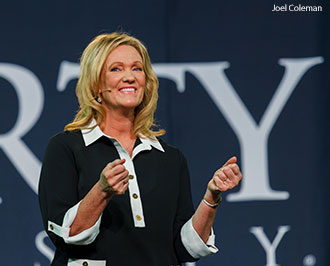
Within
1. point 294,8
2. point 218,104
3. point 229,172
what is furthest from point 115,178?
point 294,8

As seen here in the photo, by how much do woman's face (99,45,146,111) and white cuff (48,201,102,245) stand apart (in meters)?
0.34

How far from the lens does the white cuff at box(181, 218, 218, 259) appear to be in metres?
1.63

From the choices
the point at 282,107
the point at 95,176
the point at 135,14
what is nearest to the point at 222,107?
the point at 282,107

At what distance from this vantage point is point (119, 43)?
5.61 feet

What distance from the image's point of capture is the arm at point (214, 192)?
151 cm

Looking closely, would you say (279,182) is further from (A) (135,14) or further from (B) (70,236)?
(B) (70,236)

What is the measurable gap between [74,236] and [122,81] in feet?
1.49

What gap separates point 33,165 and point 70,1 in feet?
2.63

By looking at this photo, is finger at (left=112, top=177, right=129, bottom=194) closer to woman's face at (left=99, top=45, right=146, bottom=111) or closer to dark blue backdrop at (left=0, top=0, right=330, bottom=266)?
woman's face at (left=99, top=45, right=146, bottom=111)

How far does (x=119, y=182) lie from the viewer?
1.37 m

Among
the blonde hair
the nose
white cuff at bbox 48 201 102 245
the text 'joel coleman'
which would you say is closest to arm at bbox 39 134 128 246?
white cuff at bbox 48 201 102 245

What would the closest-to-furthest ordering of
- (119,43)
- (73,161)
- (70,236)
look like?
1. (70,236)
2. (73,161)
3. (119,43)

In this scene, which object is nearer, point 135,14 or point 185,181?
point 185,181

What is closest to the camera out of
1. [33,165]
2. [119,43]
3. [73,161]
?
[73,161]
